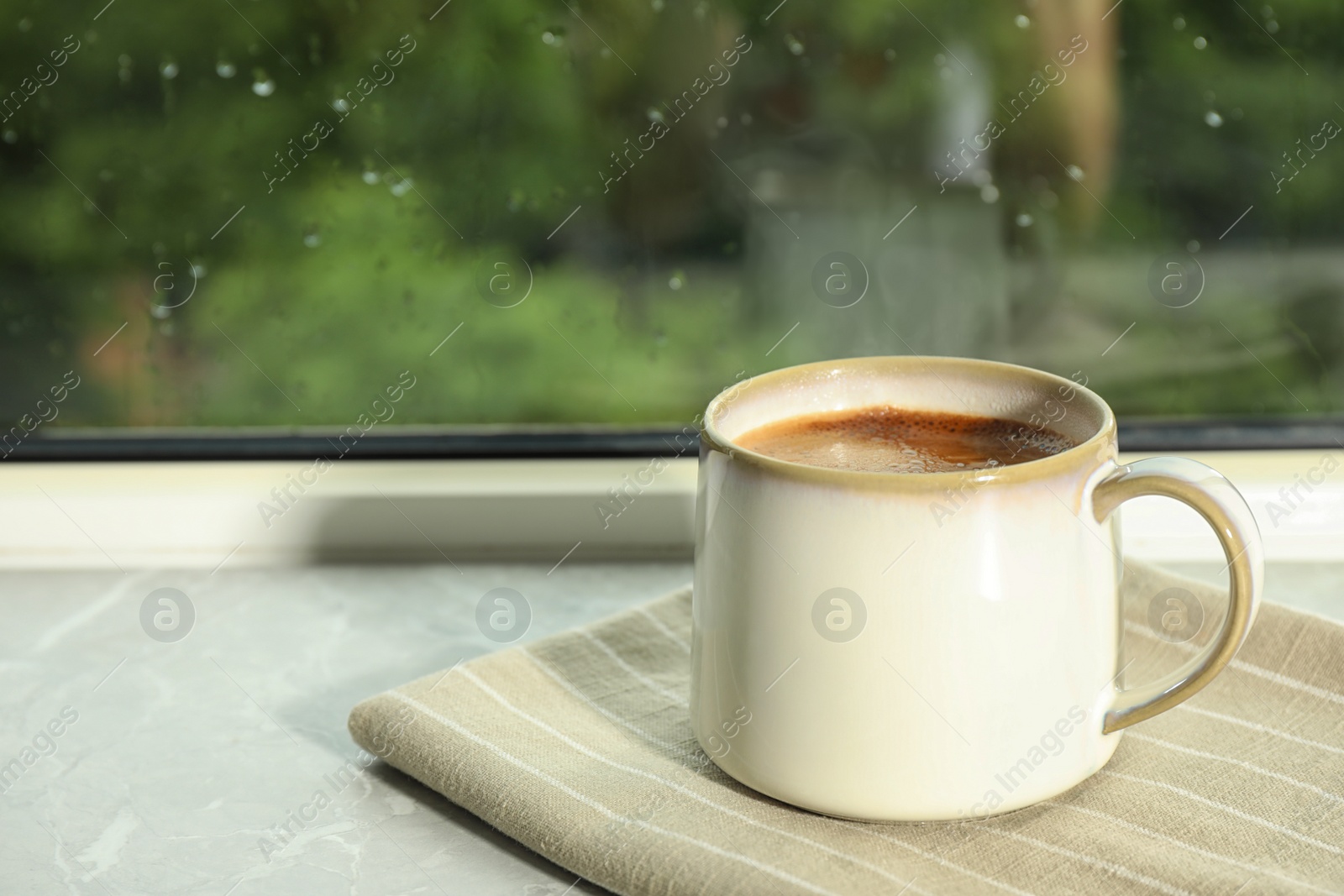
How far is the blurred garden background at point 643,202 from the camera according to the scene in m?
0.86

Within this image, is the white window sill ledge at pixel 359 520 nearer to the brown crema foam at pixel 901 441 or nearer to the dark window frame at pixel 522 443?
the dark window frame at pixel 522 443

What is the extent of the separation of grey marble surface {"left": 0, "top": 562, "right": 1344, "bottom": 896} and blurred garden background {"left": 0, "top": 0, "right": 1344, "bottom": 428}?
17cm

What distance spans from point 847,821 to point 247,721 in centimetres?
30

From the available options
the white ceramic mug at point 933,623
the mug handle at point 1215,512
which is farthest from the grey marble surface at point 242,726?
the mug handle at point 1215,512

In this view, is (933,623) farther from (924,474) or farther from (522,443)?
(522,443)

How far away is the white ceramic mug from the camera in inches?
17.4

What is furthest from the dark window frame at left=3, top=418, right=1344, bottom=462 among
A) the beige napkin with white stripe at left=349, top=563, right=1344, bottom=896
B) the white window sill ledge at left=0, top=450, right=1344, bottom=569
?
the beige napkin with white stripe at left=349, top=563, right=1344, bottom=896

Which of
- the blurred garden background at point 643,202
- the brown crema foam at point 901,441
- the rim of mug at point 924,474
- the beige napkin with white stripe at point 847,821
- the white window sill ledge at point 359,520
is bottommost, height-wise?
the beige napkin with white stripe at point 847,821

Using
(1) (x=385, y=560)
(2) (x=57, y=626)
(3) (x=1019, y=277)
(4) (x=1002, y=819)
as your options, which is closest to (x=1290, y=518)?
(3) (x=1019, y=277)

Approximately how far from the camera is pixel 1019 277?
91cm

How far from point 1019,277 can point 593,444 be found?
32 centimetres

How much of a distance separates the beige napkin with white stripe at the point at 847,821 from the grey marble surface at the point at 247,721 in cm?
3

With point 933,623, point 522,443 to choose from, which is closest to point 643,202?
point 522,443

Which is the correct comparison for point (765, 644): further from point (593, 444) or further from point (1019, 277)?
point (1019, 277)
